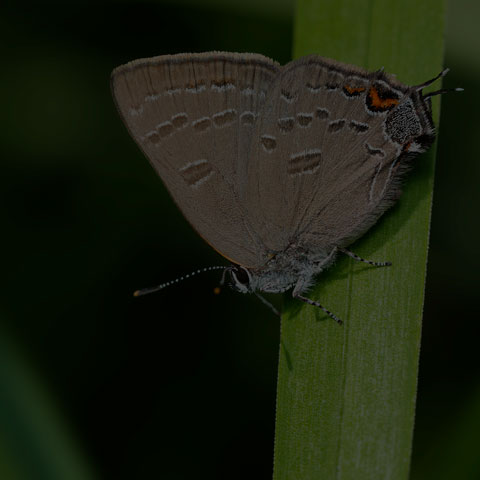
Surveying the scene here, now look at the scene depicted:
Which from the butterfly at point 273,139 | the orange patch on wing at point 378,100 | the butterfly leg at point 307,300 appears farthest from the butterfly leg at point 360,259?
the orange patch on wing at point 378,100

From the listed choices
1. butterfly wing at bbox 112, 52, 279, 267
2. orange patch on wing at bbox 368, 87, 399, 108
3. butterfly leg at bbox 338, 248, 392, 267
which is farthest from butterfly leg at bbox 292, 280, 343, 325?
orange patch on wing at bbox 368, 87, 399, 108

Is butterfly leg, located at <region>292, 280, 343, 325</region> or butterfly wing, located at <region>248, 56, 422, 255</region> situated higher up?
butterfly wing, located at <region>248, 56, 422, 255</region>

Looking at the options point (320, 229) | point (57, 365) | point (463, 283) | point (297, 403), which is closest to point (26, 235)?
point (57, 365)

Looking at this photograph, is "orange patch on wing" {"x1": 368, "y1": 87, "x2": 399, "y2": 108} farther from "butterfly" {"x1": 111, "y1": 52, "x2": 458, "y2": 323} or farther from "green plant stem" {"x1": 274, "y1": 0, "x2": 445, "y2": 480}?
"green plant stem" {"x1": 274, "y1": 0, "x2": 445, "y2": 480}

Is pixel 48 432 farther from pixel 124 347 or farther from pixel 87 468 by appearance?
pixel 124 347

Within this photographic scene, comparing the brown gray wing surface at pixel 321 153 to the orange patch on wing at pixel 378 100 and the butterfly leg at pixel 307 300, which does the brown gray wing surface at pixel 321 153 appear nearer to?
the orange patch on wing at pixel 378 100

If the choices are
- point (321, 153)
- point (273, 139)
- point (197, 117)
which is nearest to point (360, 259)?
point (321, 153)
